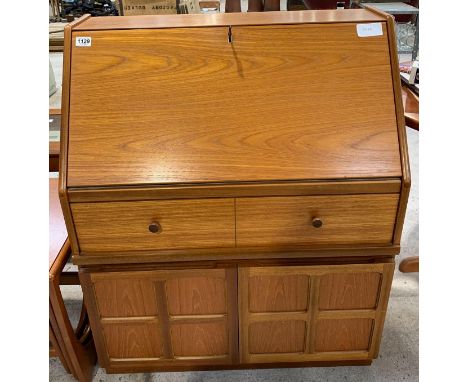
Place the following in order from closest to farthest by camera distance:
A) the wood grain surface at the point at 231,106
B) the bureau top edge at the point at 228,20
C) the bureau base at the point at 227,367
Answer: the wood grain surface at the point at 231,106, the bureau top edge at the point at 228,20, the bureau base at the point at 227,367

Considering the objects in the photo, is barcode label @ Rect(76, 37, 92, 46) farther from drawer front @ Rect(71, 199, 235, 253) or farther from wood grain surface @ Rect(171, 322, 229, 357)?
wood grain surface @ Rect(171, 322, 229, 357)

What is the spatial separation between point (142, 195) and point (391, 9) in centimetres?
377

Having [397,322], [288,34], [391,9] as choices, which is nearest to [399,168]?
[288,34]

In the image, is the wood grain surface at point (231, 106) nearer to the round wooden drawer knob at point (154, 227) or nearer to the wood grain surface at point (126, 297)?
the round wooden drawer knob at point (154, 227)

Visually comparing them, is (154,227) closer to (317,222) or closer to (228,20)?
(317,222)

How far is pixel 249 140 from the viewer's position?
1188 millimetres

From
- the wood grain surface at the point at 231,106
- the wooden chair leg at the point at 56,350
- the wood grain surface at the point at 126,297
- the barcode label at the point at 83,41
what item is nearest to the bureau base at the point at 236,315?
the wood grain surface at the point at 126,297

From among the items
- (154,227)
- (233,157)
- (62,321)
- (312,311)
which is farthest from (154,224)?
(312,311)

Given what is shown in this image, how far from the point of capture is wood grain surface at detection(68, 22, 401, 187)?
1.17 meters

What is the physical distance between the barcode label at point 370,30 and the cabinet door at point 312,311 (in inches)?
27.2

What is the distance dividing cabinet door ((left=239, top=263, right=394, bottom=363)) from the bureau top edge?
0.74 m

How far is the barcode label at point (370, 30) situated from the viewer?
1258 mm

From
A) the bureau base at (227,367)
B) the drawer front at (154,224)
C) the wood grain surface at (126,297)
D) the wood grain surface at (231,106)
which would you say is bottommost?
the bureau base at (227,367)

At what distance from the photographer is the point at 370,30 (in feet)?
4.13
